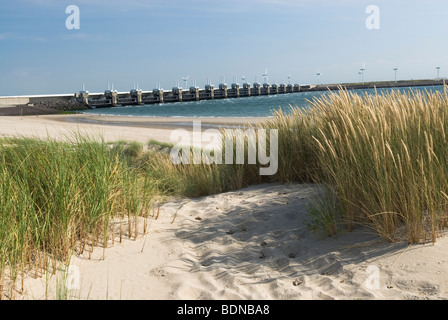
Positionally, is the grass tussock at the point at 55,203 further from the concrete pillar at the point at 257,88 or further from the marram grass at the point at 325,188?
the concrete pillar at the point at 257,88

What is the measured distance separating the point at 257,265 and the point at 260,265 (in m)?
0.03

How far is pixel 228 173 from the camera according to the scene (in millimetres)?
7164

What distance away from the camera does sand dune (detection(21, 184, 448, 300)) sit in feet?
11.5

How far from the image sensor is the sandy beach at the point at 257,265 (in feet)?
11.4

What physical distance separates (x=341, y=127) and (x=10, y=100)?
72559 mm

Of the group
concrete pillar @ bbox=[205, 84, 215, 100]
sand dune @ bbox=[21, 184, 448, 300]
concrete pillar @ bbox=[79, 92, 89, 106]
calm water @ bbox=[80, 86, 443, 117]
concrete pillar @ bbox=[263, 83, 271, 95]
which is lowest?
sand dune @ bbox=[21, 184, 448, 300]

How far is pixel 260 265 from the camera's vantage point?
13.4 ft

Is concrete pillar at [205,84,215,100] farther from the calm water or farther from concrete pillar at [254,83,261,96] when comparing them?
the calm water

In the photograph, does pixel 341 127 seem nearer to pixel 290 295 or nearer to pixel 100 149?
pixel 290 295

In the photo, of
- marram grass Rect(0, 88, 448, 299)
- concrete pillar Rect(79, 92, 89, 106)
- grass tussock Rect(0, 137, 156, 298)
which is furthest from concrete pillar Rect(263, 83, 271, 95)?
grass tussock Rect(0, 137, 156, 298)

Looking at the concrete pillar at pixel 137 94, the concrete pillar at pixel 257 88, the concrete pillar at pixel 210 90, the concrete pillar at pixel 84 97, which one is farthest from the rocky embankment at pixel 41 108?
the concrete pillar at pixel 257 88

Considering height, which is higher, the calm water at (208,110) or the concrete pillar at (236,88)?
the concrete pillar at (236,88)

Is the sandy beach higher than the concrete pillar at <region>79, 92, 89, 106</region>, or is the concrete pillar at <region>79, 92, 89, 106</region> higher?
the concrete pillar at <region>79, 92, 89, 106</region>
